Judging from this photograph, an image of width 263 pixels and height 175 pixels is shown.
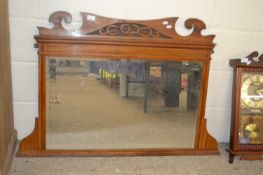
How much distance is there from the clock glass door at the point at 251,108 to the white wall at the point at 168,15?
8cm

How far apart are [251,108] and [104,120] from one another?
0.64 m

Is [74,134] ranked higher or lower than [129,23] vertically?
lower

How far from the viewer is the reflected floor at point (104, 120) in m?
1.00

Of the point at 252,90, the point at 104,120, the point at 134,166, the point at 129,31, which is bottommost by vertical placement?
the point at 134,166

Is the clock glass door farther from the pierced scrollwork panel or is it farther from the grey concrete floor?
the pierced scrollwork panel

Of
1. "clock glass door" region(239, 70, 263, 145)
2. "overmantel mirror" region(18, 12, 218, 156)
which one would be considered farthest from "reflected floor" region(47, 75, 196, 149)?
"clock glass door" region(239, 70, 263, 145)

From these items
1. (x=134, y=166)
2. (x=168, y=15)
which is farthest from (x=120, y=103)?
(x=168, y=15)

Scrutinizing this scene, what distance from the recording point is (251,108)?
1085 millimetres

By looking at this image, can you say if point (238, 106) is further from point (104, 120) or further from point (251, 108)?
point (104, 120)

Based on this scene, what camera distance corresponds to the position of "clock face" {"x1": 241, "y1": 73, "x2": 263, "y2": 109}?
106 cm

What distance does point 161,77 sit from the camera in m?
1.03

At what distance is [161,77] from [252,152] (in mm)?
503

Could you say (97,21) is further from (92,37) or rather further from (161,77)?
(161,77)

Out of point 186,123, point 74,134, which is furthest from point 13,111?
point 186,123
